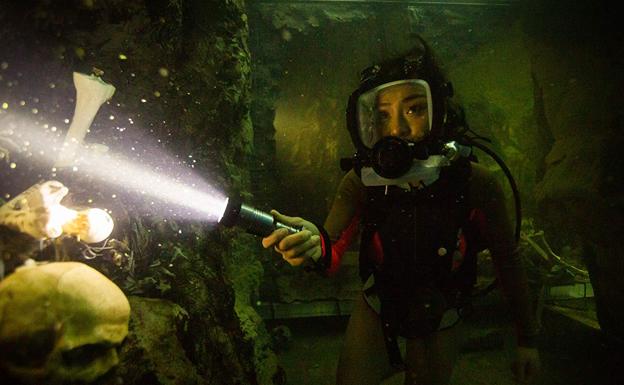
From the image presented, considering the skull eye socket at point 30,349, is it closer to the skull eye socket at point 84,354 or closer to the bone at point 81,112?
the skull eye socket at point 84,354

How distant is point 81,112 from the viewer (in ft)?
9.26

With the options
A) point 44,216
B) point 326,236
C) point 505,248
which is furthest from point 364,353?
point 44,216

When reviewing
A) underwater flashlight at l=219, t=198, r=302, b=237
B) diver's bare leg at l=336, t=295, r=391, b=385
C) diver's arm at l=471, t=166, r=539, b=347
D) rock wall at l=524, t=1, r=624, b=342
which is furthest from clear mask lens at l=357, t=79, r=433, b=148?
rock wall at l=524, t=1, r=624, b=342

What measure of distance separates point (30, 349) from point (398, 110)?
2.79 metres

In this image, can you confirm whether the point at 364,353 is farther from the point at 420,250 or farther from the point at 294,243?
the point at 294,243

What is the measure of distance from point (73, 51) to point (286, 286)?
549cm

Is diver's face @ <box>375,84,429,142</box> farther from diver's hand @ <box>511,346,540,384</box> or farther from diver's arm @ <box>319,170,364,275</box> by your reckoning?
diver's hand @ <box>511,346,540,384</box>

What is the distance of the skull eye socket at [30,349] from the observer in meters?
1.69

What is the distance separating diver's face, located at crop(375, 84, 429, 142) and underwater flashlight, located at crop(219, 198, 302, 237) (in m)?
1.45

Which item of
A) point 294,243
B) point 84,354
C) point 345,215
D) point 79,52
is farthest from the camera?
point 79,52

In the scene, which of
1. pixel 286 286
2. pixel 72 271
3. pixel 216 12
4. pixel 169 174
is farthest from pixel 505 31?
pixel 72 271

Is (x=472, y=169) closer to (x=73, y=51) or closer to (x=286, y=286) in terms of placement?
(x=73, y=51)

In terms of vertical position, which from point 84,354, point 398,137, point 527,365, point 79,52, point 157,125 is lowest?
point 527,365

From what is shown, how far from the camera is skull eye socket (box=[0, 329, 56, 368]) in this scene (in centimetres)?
169
